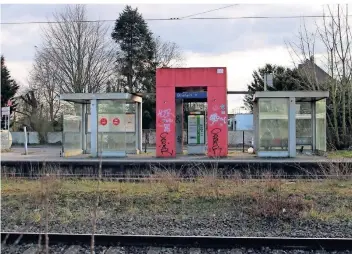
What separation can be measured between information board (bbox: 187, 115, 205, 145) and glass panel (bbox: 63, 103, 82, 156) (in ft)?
20.5

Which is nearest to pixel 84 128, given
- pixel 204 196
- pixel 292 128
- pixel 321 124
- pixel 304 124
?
pixel 292 128

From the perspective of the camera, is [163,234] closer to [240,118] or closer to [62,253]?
[62,253]

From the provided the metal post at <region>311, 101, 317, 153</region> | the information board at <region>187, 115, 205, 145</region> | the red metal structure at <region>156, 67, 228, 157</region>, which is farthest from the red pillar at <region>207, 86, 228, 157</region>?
the metal post at <region>311, 101, 317, 153</region>

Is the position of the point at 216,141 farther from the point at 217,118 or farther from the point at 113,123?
the point at 113,123

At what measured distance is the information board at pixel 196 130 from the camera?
923 inches

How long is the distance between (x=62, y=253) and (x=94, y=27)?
48343mm

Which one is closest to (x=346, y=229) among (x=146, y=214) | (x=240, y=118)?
(x=146, y=214)

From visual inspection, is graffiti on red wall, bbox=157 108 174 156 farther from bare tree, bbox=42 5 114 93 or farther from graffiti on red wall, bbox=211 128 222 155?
bare tree, bbox=42 5 114 93

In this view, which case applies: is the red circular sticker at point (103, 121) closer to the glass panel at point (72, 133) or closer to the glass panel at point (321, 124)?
the glass panel at point (72, 133)

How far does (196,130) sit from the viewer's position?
23.4 m

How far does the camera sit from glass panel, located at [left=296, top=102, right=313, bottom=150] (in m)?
24.0

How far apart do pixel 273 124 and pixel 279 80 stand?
81.6ft

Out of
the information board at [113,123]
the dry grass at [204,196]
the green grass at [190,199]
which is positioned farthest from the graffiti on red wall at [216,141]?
the green grass at [190,199]

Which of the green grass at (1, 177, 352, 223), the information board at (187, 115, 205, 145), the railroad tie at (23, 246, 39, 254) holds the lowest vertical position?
the railroad tie at (23, 246, 39, 254)
